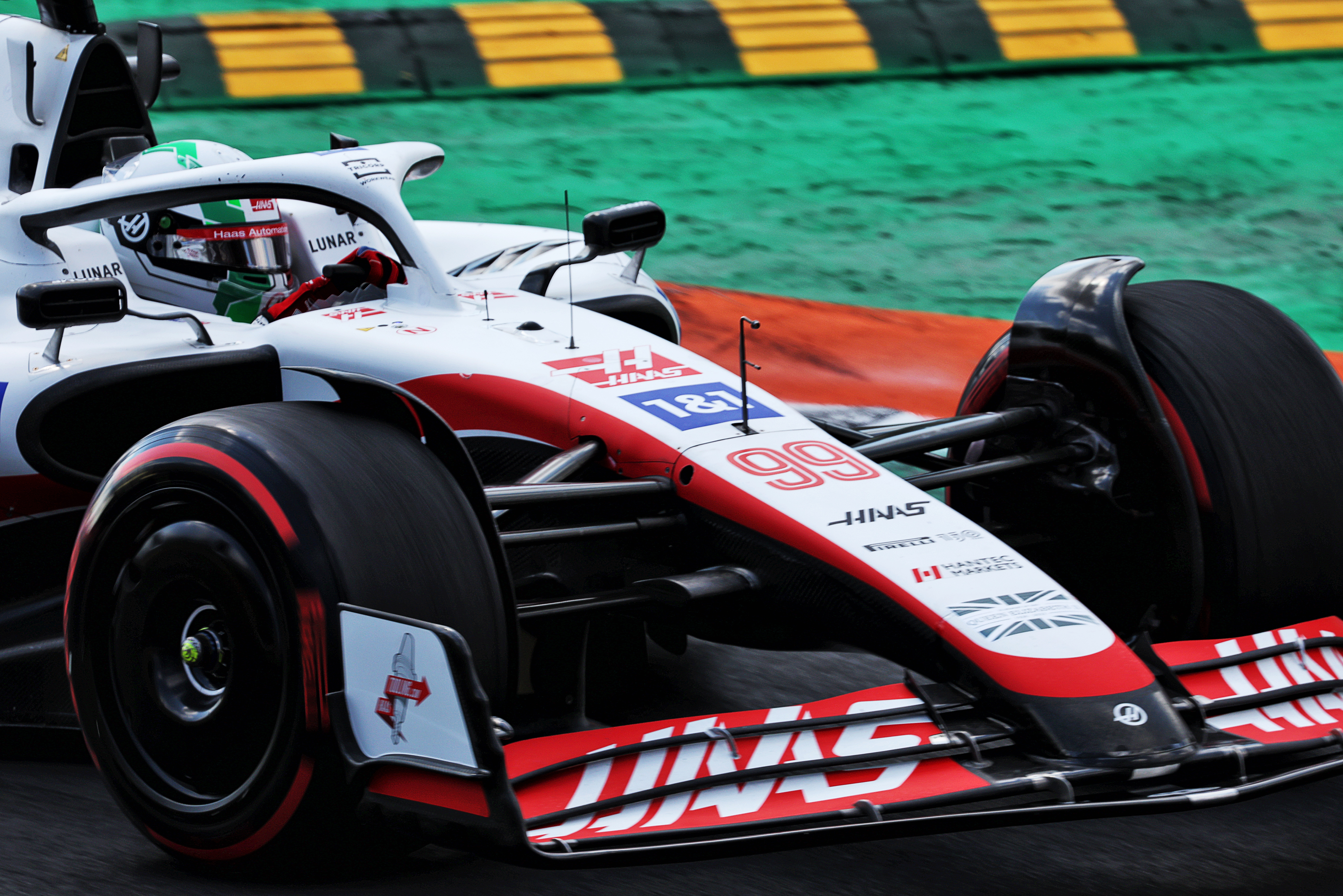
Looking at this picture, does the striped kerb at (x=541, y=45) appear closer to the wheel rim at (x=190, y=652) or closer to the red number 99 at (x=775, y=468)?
the red number 99 at (x=775, y=468)

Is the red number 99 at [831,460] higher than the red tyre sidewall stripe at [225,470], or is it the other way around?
the red tyre sidewall stripe at [225,470]

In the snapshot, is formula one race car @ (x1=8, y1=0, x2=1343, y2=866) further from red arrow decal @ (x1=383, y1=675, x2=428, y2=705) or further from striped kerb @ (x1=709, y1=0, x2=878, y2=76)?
striped kerb @ (x1=709, y1=0, x2=878, y2=76)

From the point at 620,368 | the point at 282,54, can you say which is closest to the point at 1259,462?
the point at 620,368

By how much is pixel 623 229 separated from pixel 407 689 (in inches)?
72.5

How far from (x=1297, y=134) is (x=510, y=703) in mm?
8295

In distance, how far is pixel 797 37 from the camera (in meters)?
11.3

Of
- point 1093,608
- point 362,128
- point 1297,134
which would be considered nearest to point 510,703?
point 1093,608

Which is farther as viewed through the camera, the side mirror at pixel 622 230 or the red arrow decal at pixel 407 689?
the side mirror at pixel 622 230

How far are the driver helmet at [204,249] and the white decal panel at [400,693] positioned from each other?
6.63 feet

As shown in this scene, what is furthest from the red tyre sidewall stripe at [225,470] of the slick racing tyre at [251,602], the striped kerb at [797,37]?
the striped kerb at [797,37]

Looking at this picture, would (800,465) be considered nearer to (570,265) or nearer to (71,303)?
(570,265)

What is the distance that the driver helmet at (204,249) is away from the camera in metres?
4.73

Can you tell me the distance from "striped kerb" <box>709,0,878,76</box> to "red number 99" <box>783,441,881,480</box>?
7.76 m

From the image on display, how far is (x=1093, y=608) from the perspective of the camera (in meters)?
4.00
